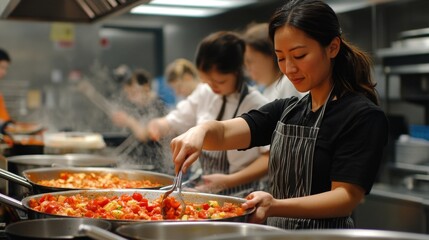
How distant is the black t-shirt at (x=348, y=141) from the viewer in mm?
1838

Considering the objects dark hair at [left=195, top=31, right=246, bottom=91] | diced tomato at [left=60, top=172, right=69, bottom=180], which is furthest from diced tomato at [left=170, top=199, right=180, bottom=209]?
dark hair at [left=195, top=31, right=246, bottom=91]

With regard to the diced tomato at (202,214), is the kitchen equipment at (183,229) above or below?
above

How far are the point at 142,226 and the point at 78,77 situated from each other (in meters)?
6.66

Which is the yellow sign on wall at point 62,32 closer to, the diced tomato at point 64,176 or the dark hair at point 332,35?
the diced tomato at point 64,176

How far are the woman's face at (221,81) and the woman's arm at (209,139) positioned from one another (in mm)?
804

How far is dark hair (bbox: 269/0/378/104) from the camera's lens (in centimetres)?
194

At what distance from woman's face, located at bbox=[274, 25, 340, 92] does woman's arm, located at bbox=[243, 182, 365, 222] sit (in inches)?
13.9

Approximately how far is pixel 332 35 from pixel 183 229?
903 millimetres

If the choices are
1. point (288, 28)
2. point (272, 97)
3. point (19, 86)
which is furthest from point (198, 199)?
point (19, 86)

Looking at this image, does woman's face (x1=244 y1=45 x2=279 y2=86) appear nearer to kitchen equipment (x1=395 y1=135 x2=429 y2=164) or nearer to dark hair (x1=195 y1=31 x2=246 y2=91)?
dark hair (x1=195 y1=31 x2=246 y2=91)

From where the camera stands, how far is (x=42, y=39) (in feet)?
24.9

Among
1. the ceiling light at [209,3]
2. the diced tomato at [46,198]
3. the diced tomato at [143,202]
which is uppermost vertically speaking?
the ceiling light at [209,3]

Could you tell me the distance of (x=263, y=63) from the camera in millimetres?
3205

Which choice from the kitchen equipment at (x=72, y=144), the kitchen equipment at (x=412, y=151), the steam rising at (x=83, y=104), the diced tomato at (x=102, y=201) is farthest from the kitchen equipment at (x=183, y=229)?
the steam rising at (x=83, y=104)
